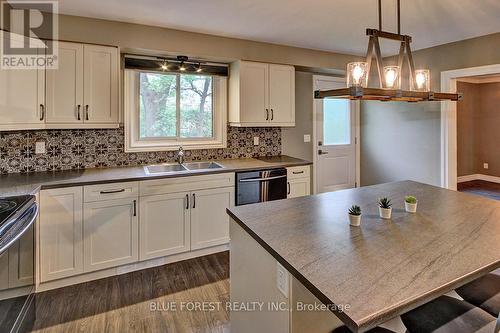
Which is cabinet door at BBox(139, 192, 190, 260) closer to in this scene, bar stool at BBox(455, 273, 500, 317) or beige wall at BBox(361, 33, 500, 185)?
bar stool at BBox(455, 273, 500, 317)

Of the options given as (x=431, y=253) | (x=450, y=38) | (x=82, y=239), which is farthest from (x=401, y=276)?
(x=450, y=38)

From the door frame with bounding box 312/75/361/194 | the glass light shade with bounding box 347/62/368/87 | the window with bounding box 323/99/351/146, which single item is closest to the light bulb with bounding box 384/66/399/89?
the glass light shade with bounding box 347/62/368/87

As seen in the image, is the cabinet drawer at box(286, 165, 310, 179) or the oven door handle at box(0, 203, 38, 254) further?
the cabinet drawer at box(286, 165, 310, 179)

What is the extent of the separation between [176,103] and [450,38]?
11.0 feet

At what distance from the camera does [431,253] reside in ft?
3.95

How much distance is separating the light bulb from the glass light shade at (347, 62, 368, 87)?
210 mm

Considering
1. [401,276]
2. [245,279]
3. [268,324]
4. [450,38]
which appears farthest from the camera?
[450,38]

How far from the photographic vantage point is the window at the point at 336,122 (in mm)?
4621

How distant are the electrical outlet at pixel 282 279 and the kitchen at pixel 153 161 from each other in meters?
0.05

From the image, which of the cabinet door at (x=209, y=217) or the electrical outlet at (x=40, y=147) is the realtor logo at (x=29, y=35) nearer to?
the electrical outlet at (x=40, y=147)

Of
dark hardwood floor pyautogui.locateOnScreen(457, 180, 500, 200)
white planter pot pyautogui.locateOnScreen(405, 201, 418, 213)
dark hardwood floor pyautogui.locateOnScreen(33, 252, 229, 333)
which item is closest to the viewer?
white planter pot pyautogui.locateOnScreen(405, 201, 418, 213)

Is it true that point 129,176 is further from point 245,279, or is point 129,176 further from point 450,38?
point 450,38

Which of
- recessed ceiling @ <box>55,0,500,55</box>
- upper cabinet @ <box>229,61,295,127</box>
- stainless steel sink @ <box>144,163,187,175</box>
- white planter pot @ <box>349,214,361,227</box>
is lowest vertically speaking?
white planter pot @ <box>349,214,361,227</box>

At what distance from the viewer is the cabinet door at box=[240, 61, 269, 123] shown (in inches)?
136
